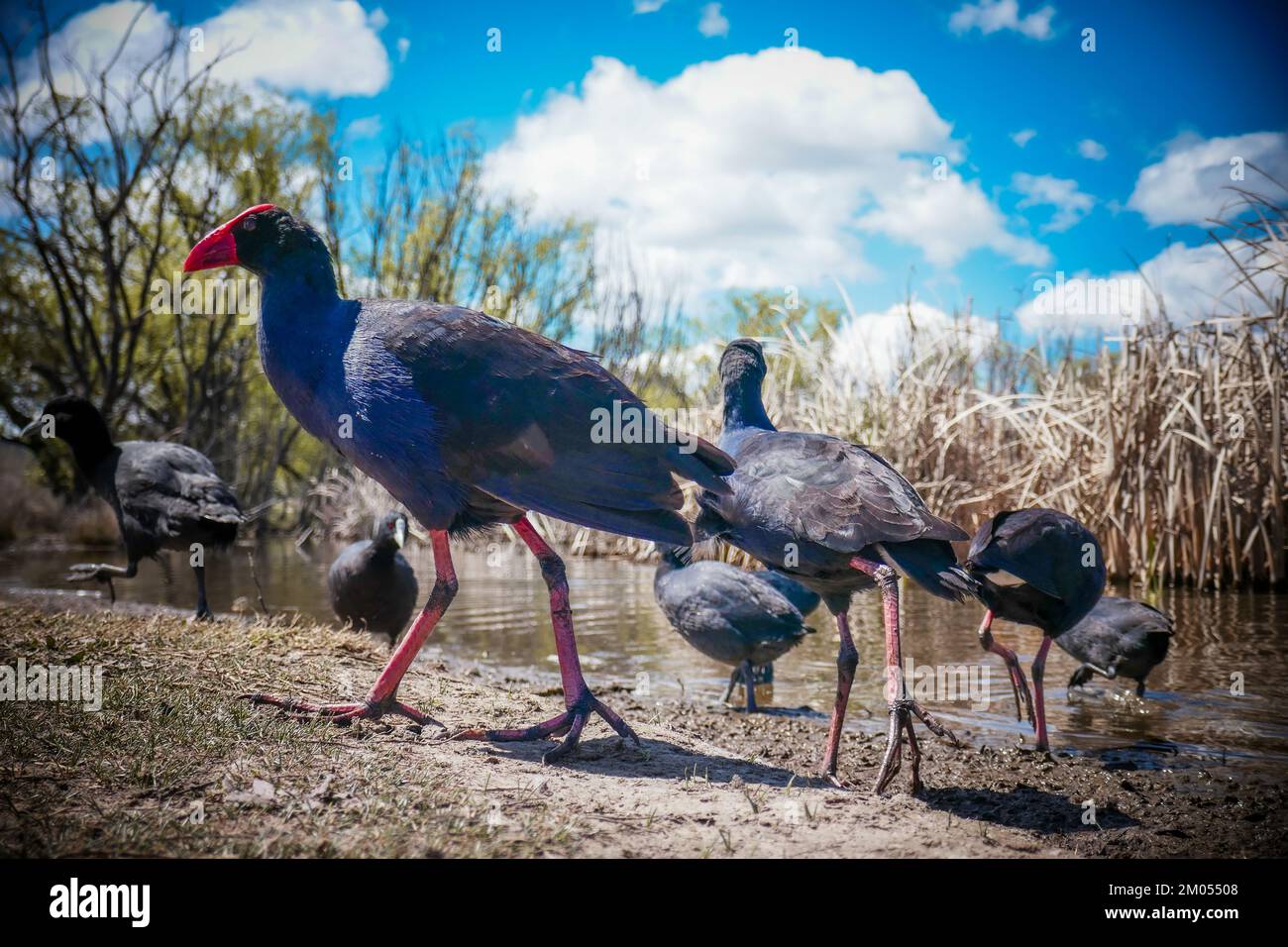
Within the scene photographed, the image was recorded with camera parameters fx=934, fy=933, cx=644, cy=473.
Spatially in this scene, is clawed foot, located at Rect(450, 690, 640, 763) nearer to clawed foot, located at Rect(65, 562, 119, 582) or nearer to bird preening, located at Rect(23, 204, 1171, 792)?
bird preening, located at Rect(23, 204, 1171, 792)

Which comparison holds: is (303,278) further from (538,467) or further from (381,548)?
(381,548)

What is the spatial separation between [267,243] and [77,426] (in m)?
4.58

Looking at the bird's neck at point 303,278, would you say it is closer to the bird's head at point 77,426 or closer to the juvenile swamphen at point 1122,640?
the bird's head at point 77,426

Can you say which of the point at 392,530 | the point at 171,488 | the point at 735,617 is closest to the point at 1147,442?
the point at 735,617

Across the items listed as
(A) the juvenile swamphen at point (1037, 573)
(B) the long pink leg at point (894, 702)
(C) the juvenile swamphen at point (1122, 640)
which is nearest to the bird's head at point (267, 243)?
(B) the long pink leg at point (894, 702)

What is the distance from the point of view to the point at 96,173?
67.0 feet

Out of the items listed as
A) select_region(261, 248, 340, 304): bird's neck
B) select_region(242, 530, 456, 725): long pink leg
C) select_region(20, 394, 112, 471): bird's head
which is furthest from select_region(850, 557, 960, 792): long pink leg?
select_region(20, 394, 112, 471): bird's head

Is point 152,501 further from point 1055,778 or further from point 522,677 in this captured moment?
point 1055,778

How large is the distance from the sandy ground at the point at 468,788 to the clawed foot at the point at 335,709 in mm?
68

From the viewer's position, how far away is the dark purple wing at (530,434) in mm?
3803
